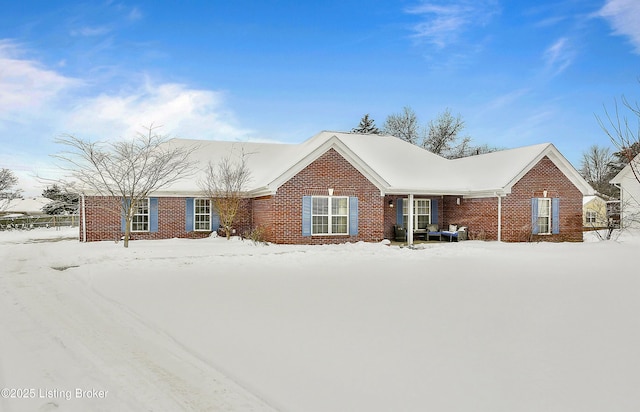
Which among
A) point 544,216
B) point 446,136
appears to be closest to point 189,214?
point 544,216

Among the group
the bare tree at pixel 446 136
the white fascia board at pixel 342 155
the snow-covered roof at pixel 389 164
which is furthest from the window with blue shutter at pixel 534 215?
the bare tree at pixel 446 136

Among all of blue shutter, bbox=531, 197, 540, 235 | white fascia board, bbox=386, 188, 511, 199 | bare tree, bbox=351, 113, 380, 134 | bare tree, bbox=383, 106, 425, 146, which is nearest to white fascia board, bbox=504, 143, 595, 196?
white fascia board, bbox=386, 188, 511, 199

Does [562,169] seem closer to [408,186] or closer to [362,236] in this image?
[408,186]

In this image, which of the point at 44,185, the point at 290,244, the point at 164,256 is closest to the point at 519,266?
the point at 290,244

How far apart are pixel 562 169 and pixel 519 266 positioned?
1162 centimetres

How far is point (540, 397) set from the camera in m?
3.81

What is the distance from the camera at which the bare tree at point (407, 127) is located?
48938 mm

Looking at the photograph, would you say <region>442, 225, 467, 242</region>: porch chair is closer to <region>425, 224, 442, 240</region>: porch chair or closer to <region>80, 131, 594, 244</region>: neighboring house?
<region>425, 224, 442, 240</region>: porch chair

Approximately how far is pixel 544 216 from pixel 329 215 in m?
11.3

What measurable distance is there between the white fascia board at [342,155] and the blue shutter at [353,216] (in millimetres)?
1302

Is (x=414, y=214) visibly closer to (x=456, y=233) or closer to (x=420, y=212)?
(x=420, y=212)

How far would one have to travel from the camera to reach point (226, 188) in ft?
65.5

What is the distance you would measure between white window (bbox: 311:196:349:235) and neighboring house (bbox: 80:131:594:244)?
45 mm

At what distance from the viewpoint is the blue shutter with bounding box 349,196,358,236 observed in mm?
18531
